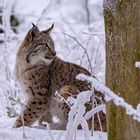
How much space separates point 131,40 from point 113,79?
0.24 meters

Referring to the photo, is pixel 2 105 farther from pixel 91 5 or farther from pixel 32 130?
pixel 91 5

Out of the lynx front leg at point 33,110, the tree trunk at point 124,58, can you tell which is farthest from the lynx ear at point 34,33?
the tree trunk at point 124,58

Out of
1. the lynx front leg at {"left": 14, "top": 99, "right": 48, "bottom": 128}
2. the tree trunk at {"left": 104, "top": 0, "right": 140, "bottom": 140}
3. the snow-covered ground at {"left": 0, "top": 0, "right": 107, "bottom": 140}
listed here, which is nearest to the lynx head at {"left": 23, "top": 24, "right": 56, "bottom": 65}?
the snow-covered ground at {"left": 0, "top": 0, "right": 107, "bottom": 140}

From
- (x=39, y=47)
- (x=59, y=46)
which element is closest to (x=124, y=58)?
(x=39, y=47)

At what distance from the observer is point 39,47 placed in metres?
6.61

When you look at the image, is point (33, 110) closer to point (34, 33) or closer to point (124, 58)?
point (34, 33)

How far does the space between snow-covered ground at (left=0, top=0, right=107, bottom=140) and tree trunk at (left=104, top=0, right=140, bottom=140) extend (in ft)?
1.93

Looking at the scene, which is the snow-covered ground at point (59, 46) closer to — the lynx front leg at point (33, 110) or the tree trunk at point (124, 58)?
the lynx front leg at point (33, 110)

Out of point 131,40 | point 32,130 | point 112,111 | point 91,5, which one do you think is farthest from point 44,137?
point 91,5

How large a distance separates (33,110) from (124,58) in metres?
3.09

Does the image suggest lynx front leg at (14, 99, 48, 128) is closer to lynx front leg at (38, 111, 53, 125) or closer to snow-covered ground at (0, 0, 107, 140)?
lynx front leg at (38, 111, 53, 125)

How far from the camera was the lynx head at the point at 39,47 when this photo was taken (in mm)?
6520

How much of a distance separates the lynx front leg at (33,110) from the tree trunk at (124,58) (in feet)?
9.56

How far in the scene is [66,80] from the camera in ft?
20.6
